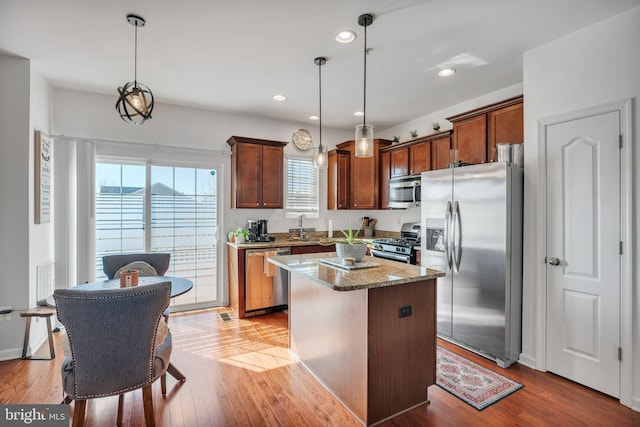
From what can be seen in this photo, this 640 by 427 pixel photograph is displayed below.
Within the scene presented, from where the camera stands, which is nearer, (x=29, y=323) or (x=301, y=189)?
(x=29, y=323)

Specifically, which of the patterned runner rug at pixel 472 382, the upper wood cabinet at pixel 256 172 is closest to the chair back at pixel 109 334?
the patterned runner rug at pixel 472 382

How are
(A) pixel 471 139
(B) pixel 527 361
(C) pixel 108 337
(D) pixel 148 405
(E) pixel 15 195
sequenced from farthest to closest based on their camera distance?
(A) pixel 471 139
(E) pixel 15 195
(B) pixel 527 361
(D) pixel 148 405
(C) pixel 108 337

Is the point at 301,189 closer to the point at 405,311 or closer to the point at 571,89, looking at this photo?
the point at 405,311

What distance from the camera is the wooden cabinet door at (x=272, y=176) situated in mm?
4586

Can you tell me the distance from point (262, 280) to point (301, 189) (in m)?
1.69

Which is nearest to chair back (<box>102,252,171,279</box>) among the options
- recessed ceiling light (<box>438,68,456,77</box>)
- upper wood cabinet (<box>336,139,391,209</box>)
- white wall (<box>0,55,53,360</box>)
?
white wall (<box>0,55,53,360</box>)

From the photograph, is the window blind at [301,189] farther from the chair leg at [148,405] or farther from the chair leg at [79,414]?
the chair leg at [79,414]

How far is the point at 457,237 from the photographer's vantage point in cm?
317

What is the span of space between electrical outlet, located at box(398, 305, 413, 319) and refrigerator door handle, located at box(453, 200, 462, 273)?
1.26 meters

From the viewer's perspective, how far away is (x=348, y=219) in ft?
18.4

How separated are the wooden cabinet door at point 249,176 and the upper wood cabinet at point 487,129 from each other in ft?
8.60

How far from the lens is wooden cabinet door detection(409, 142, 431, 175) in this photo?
4.25 meters

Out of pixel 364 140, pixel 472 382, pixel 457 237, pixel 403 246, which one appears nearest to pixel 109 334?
pixel 364 140

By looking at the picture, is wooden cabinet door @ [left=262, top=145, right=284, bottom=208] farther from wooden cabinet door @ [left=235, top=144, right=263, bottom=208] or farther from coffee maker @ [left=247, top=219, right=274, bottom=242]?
coffee maker @ [left=247, top=219, right=274, bottom=242]
